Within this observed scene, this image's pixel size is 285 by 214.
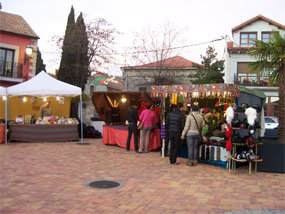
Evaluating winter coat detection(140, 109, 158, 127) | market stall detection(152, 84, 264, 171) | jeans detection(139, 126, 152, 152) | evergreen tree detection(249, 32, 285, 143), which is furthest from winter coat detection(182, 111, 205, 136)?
jeans detection(139, 126, 152, 152)

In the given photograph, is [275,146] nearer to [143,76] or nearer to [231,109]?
[231,109]

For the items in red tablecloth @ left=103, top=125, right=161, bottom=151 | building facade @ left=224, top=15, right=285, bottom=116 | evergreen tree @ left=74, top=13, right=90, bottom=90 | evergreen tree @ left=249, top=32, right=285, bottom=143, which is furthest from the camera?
building facade @ left=224, top=15, right=285, bottom=116

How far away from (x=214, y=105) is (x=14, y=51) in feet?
51.8

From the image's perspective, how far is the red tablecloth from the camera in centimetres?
1013

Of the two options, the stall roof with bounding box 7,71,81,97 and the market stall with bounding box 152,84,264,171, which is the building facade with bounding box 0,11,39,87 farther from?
the market stall with bounding box 152,84,264,171

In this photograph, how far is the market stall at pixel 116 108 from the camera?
436 inches

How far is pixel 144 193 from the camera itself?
5074 mm

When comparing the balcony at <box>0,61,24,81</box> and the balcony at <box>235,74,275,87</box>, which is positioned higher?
the balcony at <box>235,74,275,87</box>

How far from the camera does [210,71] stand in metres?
30.2

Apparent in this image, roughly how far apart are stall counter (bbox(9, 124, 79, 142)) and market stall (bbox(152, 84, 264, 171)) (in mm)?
4828

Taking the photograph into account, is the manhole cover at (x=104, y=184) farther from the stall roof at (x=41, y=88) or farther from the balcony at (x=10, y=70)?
the balcony at (x=10, y=70)

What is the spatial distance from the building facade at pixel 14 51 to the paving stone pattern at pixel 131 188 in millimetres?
13709

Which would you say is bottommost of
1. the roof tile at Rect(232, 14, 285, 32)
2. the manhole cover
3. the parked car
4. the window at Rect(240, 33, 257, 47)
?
the manhole cover

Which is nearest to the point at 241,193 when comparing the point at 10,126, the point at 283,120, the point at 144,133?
the point at 283,120
